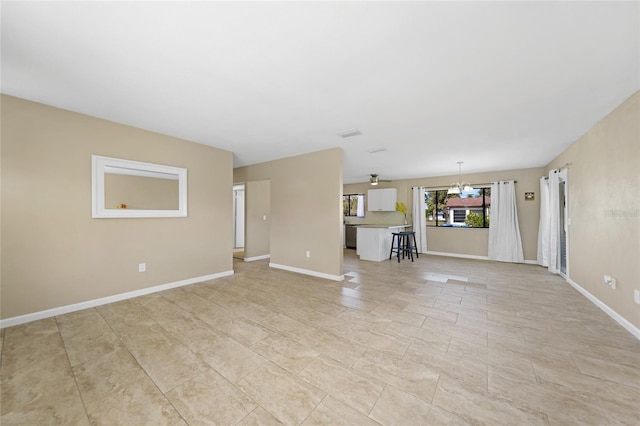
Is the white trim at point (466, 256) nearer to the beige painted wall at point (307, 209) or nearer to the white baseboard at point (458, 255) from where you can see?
the white baseboard at point (458, 255)

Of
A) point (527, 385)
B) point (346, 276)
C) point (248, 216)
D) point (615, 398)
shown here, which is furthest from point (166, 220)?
point (615, 398)

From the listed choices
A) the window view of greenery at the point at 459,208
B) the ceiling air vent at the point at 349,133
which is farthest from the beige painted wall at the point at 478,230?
the ceiling air vent at the point at 349,133

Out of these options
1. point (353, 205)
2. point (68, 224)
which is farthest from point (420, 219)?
point (68, 224)

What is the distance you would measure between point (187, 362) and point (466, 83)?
348 centimetres

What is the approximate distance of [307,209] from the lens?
4.77 metres

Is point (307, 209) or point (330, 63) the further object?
point (307, 209)

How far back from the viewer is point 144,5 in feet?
4.61

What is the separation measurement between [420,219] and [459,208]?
3.83 feet

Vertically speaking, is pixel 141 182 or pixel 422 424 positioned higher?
pixel 141 182

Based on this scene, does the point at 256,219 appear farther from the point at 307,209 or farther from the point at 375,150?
the point at 375,150

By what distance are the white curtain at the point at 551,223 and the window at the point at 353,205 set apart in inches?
192

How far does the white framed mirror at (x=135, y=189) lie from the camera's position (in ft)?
10.2

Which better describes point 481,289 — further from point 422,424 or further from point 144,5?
point 144,5

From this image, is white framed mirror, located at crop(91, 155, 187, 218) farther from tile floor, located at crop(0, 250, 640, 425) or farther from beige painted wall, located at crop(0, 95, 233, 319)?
tile floor, located at crop(0, 250, 640, 425)
